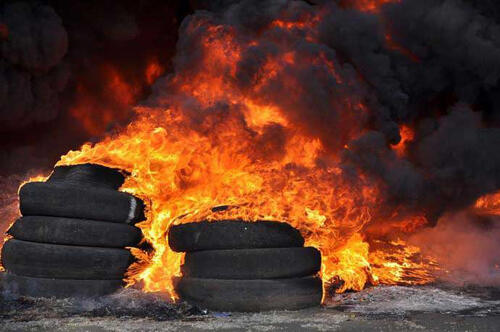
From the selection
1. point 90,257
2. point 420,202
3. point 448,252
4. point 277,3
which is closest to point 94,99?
point 277,3

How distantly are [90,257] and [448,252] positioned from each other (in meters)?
7.66

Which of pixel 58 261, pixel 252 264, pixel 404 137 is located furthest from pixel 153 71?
pixel 252 264

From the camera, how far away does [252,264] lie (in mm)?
6508

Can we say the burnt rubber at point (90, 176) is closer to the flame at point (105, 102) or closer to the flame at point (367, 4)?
the flame at point (105, 102)

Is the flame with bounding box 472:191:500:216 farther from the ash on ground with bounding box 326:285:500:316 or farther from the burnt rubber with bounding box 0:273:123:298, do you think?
the burnt rubber with bounding box 0:273:123:298

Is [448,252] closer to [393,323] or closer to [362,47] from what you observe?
[362,47]

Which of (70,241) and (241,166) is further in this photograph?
(241,166)

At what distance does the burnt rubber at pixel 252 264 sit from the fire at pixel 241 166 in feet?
1.90

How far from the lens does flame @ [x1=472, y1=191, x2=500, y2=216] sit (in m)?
10.7

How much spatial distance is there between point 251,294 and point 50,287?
8.99 feet

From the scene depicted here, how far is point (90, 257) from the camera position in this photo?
6.90 m

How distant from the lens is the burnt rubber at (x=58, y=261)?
679cm

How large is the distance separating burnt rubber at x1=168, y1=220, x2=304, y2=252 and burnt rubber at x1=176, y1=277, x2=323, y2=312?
48cm

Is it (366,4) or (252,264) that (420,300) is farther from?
(366,4)
